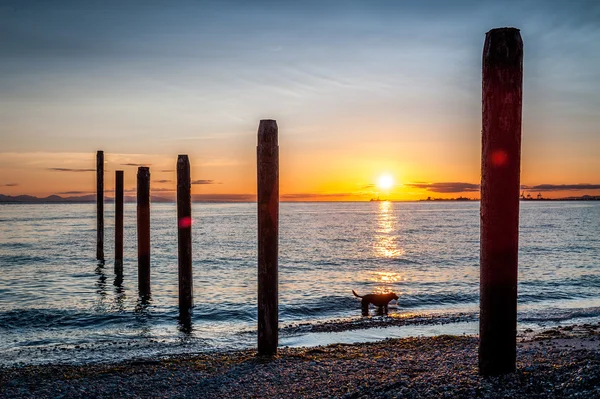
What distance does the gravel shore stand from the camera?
5.17 m

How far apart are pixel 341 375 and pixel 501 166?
148 inches

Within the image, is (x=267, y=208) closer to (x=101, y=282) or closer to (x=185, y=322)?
A: (x=185, y=322)

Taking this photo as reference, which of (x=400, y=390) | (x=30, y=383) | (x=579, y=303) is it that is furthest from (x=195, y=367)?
(x=579, y=303)

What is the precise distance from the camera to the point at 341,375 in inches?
270

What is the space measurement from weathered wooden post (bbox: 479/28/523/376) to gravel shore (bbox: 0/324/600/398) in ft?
2.68

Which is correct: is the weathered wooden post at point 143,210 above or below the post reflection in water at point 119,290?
above

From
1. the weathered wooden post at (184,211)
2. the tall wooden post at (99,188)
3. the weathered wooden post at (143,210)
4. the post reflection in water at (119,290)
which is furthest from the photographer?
the tall wooden post at (99,188)

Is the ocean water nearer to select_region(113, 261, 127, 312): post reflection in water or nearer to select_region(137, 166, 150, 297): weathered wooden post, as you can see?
select_region(113, 261, 127, 312): post reflection in water

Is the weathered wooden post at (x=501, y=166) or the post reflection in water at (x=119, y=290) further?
the post reflection in water at (x=119, y=290)

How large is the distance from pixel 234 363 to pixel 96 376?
2.16 metres

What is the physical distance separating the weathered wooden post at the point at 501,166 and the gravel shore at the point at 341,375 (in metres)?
0.82

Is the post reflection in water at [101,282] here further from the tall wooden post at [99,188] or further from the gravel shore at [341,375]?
the gravel shore at [341,375]

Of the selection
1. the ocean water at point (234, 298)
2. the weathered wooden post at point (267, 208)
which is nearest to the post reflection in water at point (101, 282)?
the ocean water at point (234, 298)

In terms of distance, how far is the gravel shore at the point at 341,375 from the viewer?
17.0ft
